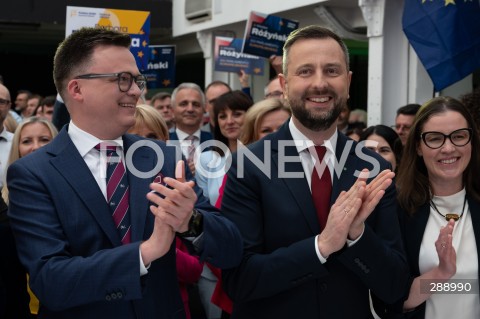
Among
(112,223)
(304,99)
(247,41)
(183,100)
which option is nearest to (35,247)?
(112,223)

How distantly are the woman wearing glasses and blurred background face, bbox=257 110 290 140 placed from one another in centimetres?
110

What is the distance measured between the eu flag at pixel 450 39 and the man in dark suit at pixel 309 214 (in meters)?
3.76

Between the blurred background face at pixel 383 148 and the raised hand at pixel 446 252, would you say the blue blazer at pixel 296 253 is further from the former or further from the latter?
A: the blurred background face at pixel 383 148

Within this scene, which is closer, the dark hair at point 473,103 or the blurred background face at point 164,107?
the dark hair at point 473,103

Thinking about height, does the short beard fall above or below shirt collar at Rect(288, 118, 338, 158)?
above

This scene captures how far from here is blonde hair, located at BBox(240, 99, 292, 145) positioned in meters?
3.96

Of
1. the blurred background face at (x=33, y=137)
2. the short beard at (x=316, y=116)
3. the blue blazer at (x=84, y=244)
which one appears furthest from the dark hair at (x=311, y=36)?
the blurred background face at (x=33, y=137)

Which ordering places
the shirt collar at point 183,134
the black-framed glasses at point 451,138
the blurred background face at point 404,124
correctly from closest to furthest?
1. the black-framed glasses at point 451,138
2. the blurred background face at point 404,124
3. the shirt collar at point 183,134

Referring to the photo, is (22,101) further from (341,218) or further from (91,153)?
(341,218)

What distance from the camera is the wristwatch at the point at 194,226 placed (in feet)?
6.60

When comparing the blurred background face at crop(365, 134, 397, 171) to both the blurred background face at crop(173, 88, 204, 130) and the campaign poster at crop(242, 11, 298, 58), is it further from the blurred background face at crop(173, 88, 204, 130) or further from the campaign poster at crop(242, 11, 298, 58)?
the campaign poster at crop(242, 11, 298, 58)

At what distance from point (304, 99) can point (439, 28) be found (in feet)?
13.0

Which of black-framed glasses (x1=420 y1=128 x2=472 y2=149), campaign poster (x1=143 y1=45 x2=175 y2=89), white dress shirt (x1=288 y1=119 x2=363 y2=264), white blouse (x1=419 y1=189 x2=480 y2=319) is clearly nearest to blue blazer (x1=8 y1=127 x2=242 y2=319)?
white dress shirt (x1=288 y1=119 x2=363 y2=264)

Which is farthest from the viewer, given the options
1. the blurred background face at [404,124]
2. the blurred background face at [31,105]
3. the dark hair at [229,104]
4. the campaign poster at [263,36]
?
the blurred background face at [31,105]
